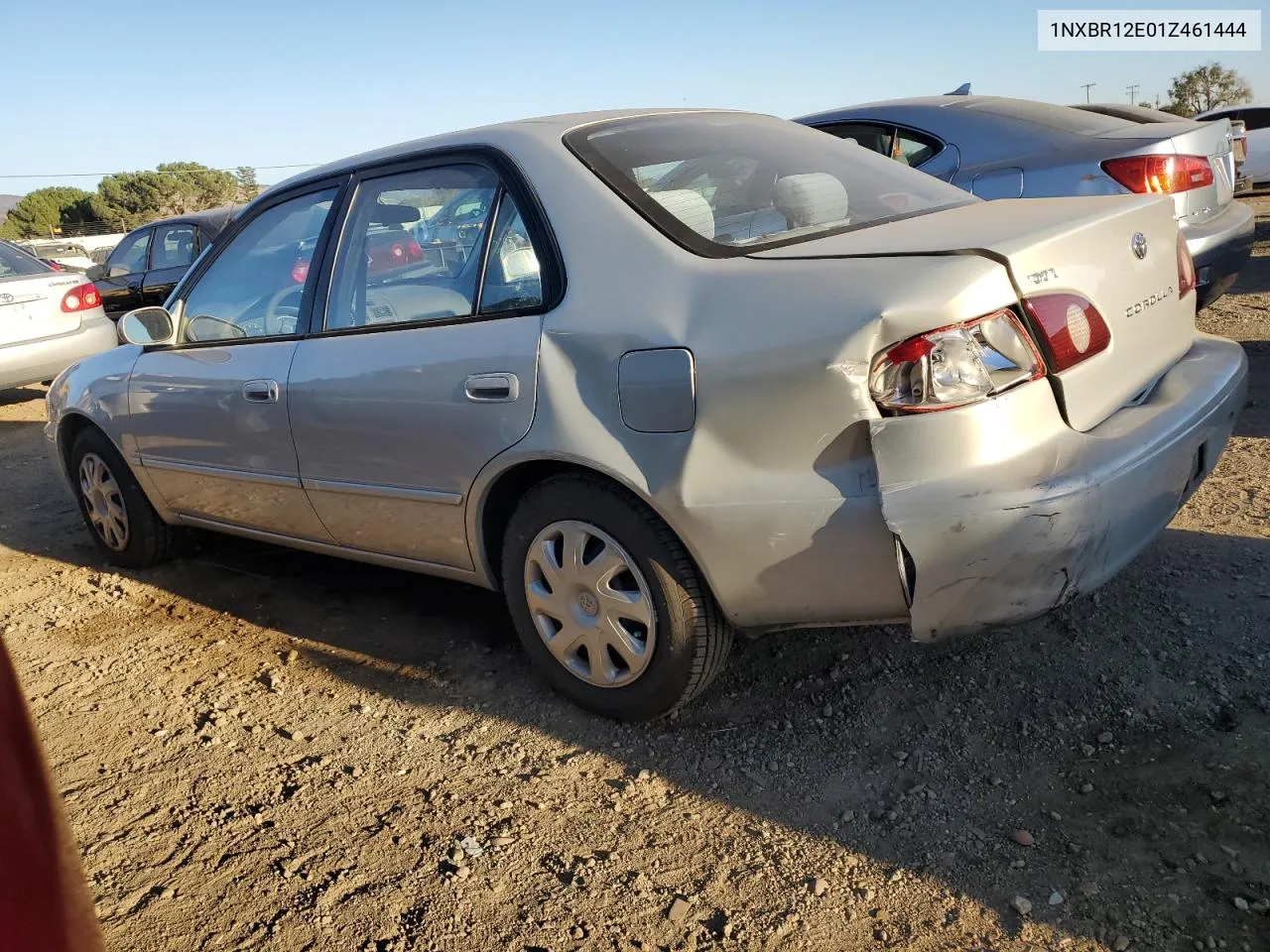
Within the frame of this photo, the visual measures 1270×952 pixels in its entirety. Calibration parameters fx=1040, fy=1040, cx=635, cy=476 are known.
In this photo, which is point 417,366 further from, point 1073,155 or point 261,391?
point 1073,155

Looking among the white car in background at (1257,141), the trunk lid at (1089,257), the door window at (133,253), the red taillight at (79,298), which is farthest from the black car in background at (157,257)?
the white car in background at (1257,141)

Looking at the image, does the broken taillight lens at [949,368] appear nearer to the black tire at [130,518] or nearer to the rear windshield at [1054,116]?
the black tire at [130,518]

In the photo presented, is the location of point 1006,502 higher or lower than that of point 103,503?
higher

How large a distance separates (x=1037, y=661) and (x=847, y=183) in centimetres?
147

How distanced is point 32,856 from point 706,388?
1.61m

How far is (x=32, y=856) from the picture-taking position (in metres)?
1.08

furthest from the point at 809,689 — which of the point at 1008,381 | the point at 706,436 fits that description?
the point at 1008,381

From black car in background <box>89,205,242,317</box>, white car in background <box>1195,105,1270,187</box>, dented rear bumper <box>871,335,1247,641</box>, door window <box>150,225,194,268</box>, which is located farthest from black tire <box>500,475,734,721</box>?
white car in background <box>1195,105,1270,187</box>

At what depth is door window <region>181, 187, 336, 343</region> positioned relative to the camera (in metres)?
3.54

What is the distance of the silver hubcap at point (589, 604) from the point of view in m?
2.65

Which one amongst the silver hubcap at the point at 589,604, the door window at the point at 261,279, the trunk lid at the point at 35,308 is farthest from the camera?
the trunk lid at the point at 35,308

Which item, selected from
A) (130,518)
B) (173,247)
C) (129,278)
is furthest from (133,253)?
(130,518)

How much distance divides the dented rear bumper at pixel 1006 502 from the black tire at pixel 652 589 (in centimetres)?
55

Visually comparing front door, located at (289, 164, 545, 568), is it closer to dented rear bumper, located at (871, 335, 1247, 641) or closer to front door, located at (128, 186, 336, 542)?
front door, located at (128, 186, 336, 542)
